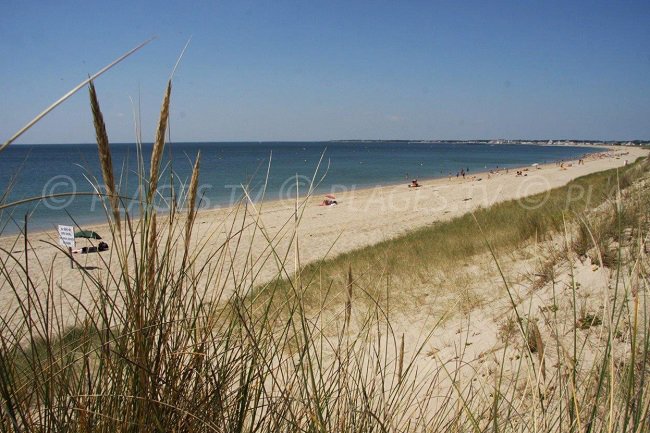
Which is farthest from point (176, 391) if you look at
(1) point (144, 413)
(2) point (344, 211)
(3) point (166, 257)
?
(2) point (344, 211)

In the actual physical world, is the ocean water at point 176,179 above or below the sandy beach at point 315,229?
above

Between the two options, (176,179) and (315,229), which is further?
(315,229)

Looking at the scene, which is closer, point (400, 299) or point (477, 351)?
point (477, 351)

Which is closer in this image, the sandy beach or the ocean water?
the ocean water

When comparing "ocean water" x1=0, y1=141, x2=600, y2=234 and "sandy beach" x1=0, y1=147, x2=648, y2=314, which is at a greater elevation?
"ocean water" x1=0, y1=141, x2=600, y2=234

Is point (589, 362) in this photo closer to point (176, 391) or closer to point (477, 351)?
point (477, 351)

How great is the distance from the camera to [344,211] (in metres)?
23.1

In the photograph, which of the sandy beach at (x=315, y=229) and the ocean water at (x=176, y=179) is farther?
the sandy beach at (x=315, y=229)

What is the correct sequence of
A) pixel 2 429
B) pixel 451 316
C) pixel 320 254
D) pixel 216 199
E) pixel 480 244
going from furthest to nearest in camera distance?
1. pixel 216 199
2. pixel 320 254
3. pixel 480 244
4. pixel 451 316
5. pixel 2 429

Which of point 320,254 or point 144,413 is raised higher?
point 144,413

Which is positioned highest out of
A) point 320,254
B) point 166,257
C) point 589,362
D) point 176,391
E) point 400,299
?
point 166,257

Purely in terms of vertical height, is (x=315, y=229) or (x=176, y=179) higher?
(x=176, y=179)

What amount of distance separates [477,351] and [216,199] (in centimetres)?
2777

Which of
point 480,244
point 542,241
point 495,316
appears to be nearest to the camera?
point 495,316
